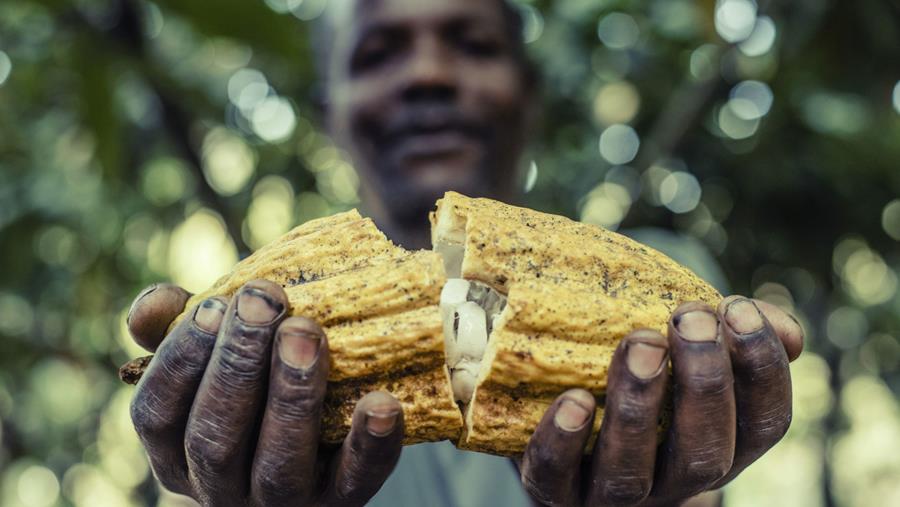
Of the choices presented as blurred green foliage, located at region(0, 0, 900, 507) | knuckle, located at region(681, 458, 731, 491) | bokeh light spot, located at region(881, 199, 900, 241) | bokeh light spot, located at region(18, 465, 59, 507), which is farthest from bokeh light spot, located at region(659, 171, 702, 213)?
bokeh light spot, located at region(18, 465, 59, 507)

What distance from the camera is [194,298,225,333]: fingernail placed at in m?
0.94

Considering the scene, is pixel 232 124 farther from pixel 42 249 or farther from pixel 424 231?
pixel 42 249

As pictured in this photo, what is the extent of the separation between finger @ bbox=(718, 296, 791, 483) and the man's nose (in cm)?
113

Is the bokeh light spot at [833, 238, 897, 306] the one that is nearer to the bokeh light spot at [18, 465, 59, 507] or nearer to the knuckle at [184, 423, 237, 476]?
the knuckle at [184, 423, 237, 476]

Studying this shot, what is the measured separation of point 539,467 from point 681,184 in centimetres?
259

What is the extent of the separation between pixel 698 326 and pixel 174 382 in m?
0.60

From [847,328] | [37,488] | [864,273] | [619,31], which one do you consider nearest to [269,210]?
[619,31]

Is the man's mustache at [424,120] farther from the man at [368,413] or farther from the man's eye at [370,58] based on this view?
the man at [368,413]

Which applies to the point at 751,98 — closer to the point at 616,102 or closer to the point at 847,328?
the point at 616,102

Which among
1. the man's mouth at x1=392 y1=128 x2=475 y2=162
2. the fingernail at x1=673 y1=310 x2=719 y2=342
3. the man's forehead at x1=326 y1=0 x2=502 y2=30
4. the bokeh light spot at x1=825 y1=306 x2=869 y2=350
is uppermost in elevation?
the man's forehead at x1=326 y1=0 x2=502 y2=30

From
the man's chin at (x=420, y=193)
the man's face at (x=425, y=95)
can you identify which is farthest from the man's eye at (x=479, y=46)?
the man's chin at (x=420, y=193)

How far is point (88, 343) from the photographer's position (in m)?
5.38

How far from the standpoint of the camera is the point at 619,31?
294 centimetres

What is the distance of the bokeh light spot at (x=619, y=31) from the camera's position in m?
2.89
